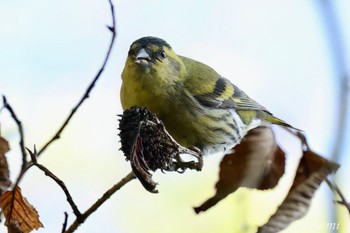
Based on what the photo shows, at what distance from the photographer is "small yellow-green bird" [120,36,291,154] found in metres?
2.19

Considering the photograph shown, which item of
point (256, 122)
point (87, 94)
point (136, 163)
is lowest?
point (256, 122)

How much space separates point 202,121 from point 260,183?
0.80 m

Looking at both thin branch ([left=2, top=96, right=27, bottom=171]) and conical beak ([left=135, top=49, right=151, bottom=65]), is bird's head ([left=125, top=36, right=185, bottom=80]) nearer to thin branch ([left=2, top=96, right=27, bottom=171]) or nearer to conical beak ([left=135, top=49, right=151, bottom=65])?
conical beak ([left=135, top=49, right=151, bottom=65])

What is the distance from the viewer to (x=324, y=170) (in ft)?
4.81

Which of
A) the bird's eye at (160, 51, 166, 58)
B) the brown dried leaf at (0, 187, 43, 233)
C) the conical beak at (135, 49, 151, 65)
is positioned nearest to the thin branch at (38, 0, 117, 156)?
the brown dried leaf at (0, 187, 43, 233)

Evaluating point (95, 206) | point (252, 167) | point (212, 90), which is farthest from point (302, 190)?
point (212, 90)

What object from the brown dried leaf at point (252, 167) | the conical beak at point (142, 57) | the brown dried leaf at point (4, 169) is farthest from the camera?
the conical beak at point (142, 57)

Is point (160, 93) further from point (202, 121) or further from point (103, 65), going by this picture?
point (103, 65)

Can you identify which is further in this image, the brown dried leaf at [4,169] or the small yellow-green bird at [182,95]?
the small yellow-green bird at [182,95]

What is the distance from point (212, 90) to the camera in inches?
105

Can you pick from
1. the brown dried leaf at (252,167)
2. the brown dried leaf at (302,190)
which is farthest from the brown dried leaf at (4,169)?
the brown dried leaf at (302,190)

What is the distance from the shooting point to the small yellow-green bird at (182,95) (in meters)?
2.19

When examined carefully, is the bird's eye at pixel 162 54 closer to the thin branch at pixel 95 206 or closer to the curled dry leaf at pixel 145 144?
the curled dry leaf at pixel 145 144

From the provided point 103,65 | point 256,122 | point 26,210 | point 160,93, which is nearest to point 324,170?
point 103,65
